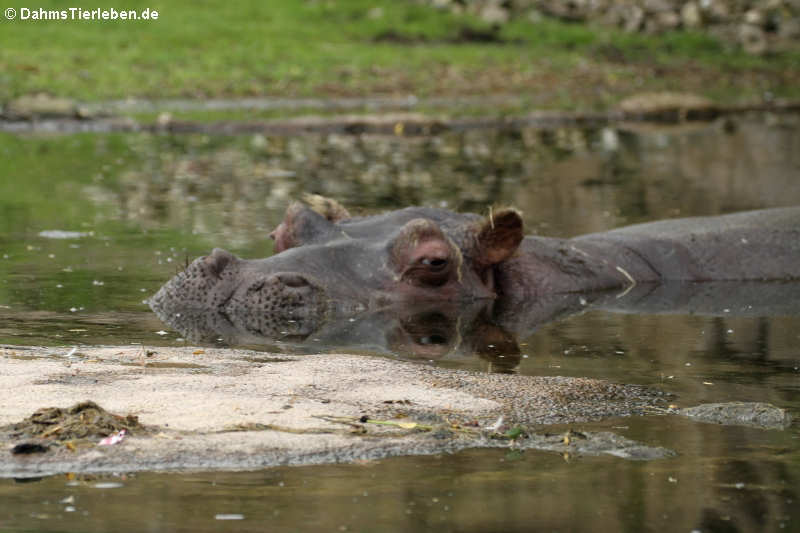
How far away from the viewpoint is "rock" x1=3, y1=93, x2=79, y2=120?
3023cm

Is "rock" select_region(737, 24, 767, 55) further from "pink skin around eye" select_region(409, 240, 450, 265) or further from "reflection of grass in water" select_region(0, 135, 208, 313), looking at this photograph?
"pink skin around eye" select_region(409, 240, 450, 265)

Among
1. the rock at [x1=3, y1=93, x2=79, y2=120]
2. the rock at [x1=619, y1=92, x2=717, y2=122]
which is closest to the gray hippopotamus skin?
the rock at [x1=3, y1=93, x2=79, y2=120]

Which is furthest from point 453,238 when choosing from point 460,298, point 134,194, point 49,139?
point 49,139

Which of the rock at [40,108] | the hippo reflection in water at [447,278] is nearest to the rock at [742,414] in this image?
the hippo reflection in water at [447,278]

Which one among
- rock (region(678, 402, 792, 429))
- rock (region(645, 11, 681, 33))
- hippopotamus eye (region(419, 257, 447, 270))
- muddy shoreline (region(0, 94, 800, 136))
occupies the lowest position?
rock (region(678, 402, 792, 429))

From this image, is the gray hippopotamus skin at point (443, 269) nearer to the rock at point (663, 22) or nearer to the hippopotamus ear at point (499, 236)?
the hippopotamus ear at point (499, 236)

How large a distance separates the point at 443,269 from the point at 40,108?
21.3m

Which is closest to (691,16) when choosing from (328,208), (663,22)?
(663,22)

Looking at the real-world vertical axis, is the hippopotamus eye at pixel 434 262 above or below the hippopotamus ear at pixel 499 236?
below

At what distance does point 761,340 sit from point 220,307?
3174mm

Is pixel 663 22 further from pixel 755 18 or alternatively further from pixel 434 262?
pixel 434 262

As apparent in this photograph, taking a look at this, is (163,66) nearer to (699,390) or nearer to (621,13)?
(621,13)

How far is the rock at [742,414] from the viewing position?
23.7ft

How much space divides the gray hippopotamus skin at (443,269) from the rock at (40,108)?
19.4 metres
